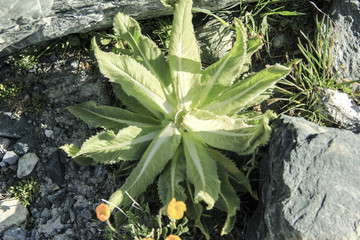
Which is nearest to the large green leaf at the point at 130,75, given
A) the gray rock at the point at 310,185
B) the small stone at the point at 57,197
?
the gray rock at the point at 310,185

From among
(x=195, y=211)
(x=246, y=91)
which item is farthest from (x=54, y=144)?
(x=246, y=91)

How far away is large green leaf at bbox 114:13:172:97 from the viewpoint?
3096 mm

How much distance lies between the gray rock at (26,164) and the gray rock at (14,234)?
49 centimetres

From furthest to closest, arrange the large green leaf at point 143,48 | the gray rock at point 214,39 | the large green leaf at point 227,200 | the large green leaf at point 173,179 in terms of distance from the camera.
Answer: the gray rock at point 214,39
the large green leaf at point 143,48
the large green leaf at point 173,179
the large green leaf at point 227,200

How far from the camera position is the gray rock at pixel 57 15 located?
9.64ft

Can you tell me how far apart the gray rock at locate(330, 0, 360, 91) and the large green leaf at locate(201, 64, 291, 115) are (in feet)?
3.05

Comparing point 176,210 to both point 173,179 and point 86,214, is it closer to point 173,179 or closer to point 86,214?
point 173,179

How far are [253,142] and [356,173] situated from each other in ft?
2.30

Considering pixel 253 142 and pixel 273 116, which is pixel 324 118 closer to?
pixel 273 116

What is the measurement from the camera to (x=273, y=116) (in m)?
2.96

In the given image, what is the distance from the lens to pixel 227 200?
2930 mm

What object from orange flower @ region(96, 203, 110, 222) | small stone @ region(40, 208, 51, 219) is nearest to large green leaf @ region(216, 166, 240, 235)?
orange flower @ region(96, 203, 110, 222)

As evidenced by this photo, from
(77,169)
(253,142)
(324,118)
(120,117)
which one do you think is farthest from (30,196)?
(324,118)

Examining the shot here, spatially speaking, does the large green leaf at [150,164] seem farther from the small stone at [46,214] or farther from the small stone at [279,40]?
the small stone at [279,40]
